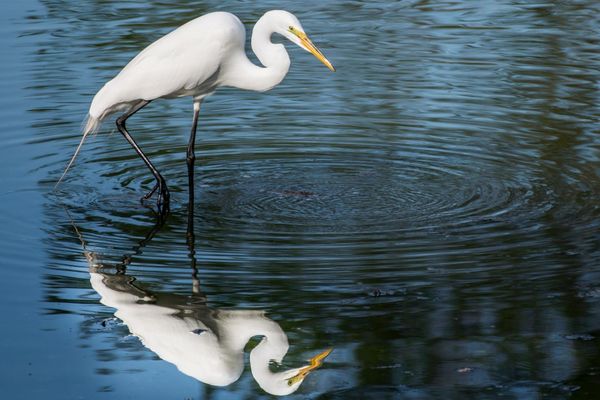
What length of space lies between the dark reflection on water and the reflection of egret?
2.8 inches

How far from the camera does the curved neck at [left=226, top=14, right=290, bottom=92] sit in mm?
8453

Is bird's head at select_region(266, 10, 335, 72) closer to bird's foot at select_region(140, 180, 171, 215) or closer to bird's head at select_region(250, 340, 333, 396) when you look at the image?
bird's foot at select_region(140, 180, 171, 215)

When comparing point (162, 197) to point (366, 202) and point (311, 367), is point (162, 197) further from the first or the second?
point (311, 367)

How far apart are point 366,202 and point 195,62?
1489mm

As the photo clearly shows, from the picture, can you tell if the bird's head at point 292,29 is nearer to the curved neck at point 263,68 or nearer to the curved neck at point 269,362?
the curved neck at point 263,68

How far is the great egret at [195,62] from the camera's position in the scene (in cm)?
830

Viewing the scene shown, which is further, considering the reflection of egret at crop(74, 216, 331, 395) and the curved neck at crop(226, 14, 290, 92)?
the curved neck at crop(226, 14, 290, 92)

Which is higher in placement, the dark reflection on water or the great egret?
the great egret

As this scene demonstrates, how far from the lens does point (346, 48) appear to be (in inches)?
501

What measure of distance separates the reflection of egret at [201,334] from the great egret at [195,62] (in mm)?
1874

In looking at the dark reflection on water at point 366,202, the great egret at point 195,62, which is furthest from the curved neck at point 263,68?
the dark reflection on water at point 366,202

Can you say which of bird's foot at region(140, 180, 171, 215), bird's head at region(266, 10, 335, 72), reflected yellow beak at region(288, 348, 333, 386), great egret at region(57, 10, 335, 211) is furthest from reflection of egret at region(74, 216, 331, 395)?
bird's head at region(266, 10, 335, 72)

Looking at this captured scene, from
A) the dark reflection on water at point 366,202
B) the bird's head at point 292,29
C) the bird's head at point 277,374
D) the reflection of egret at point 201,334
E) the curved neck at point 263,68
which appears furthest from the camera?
the curved neck at point 263,68

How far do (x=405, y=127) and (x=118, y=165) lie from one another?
2382 millimetres
